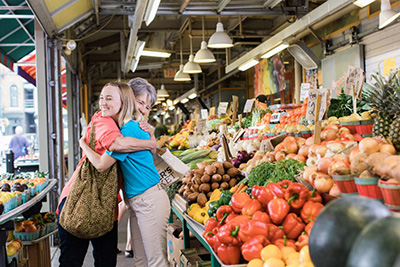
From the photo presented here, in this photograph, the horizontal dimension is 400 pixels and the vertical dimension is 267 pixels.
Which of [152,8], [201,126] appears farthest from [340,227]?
[201,126]

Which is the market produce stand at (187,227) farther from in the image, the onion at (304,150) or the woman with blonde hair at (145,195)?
the onion at (304,150)

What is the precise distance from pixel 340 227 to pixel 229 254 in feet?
5.35

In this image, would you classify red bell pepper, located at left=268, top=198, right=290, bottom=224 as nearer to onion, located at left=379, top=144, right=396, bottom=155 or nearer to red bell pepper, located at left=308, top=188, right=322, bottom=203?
red bell pepper, located at left=308, top=188, right=322, bottom=203

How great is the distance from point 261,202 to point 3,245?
1921mm

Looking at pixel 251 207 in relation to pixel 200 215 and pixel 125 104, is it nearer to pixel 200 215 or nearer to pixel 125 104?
pixel 200 215

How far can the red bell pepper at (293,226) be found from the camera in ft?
7.00

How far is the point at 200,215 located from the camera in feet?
10.9

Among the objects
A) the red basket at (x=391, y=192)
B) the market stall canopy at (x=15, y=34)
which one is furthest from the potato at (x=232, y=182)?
the market stall canopy at (x=15, y=34)

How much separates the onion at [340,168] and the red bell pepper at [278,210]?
0.30 meters

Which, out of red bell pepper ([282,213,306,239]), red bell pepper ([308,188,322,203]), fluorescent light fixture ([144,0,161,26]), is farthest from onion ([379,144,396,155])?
fluorescent light fixture ([144,0,161,26])

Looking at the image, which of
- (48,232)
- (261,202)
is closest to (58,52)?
(48,232)

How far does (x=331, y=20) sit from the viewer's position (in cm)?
855

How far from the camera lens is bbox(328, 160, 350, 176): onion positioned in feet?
6.46

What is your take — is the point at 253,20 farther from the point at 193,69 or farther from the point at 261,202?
the point at 261,202
